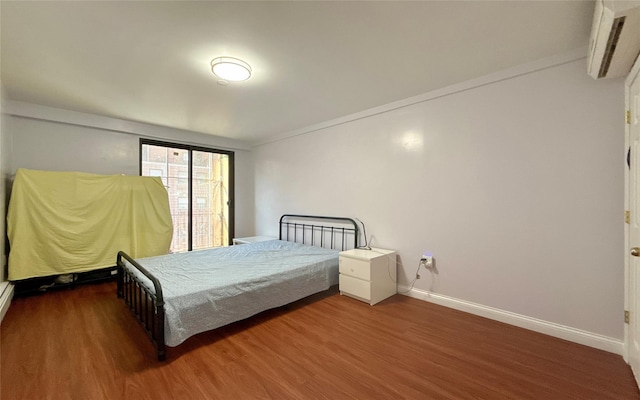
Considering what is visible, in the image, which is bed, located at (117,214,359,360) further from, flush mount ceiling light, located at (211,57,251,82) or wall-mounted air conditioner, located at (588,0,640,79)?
wall-mounted air conditioner, located at (588,0,640,79)

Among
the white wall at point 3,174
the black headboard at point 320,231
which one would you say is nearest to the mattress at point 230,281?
the black headboard at point 320,231

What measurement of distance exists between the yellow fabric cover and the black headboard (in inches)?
78.5

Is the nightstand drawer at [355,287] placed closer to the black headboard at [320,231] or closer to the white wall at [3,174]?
the black headboard at [320,231]

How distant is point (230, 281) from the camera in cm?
244

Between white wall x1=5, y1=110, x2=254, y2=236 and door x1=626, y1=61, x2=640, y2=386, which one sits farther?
white wall x1=5, y1=110, x2=254, y2=236

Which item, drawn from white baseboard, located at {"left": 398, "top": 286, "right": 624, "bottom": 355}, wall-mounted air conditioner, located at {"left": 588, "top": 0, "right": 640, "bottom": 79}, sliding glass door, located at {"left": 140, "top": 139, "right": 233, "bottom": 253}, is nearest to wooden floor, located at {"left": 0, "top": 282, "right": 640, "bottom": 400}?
white baseboard, located at {"left": 398, "top": 286, "right": 624, "bottom": 355}

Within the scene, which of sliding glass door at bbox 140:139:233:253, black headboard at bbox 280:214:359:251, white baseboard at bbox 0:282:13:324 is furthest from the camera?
sliding glass door at bbox 140:139:233:253

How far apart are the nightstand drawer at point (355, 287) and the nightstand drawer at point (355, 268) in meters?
0.06

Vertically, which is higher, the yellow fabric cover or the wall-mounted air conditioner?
the wall-mounted air conditioner

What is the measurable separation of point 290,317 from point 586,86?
3387 mm

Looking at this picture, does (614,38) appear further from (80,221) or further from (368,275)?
(80,221)

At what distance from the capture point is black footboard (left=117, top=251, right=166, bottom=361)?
6.40ft

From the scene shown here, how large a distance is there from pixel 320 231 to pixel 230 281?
210cm

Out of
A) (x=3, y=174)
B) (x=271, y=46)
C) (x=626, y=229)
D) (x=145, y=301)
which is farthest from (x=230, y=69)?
(x=626, y=229)
